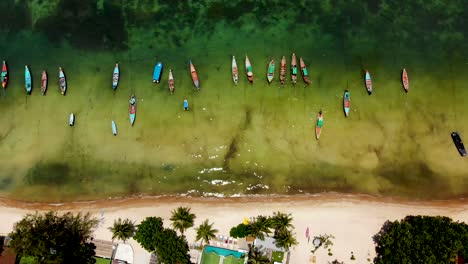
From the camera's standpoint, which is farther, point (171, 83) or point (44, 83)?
point (44, 83)

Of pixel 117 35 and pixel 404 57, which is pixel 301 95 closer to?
pixel 404 57

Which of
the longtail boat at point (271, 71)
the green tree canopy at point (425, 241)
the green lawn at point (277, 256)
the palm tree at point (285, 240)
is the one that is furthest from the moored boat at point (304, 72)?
the green lawn at point (277, 256)

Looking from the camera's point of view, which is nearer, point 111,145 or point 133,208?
point 133,208

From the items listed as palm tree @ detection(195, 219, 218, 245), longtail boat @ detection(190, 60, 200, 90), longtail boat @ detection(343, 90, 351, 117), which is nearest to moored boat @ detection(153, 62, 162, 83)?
longtail boat @ detection(190, 60, 200, 90)

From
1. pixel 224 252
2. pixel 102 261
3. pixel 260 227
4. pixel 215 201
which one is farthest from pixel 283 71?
pixel 102 261

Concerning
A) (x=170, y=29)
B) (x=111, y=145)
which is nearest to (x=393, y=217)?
(x=111, y=145)

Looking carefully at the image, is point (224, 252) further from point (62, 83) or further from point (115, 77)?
point (62, 83)
